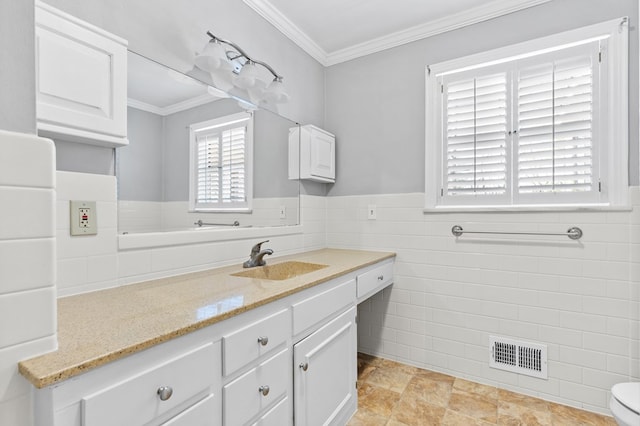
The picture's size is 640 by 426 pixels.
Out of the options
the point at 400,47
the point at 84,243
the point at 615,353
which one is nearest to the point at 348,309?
the point at 84,243

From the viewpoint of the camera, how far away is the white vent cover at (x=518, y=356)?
2.07 m

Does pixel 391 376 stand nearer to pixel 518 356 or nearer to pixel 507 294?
pixel 518 356

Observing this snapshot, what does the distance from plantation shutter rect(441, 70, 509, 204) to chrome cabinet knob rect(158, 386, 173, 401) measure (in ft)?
6.77

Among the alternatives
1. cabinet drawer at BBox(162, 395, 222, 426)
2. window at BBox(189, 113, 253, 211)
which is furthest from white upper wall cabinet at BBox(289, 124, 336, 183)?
cabinet drawer at BBox(162, 395, 222, 426)

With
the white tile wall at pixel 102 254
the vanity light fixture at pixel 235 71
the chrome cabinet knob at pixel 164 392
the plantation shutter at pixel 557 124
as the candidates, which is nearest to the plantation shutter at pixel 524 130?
the plantation shutter at pixel 557 124

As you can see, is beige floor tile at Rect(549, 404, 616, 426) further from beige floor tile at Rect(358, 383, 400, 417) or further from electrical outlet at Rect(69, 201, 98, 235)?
electrical outlet at Rect(69, 201, 98, 235)

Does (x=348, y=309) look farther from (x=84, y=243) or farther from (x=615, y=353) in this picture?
(x=615, y=353)

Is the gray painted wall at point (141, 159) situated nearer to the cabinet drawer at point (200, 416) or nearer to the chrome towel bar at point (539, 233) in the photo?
the cabinet drawer at point (200, 416)

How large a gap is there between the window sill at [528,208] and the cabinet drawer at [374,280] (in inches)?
20.5

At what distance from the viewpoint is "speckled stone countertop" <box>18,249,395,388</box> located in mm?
725

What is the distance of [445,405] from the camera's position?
1.99m

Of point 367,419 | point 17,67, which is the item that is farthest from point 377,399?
point 17,67

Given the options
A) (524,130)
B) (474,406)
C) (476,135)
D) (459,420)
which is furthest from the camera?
(476,135)

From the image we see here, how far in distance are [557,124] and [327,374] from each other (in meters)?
1.99
